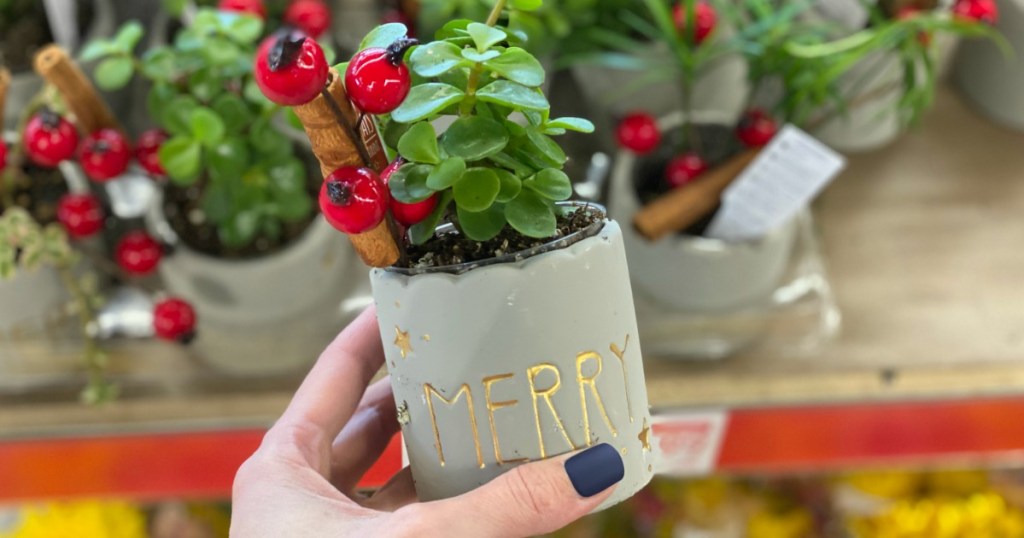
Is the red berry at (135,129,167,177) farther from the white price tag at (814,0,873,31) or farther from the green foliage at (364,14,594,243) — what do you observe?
the white price tag at (814,0,873,31)

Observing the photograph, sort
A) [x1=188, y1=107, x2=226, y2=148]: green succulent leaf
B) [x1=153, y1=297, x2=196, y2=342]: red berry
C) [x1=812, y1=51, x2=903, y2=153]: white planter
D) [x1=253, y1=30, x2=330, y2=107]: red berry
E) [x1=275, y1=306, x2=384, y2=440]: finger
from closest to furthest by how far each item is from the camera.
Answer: [x1=253, y1=30, x2=330, y2=107]: red berry < [x1=275, y1=306, x2=384, y2=440]: finger < [x1=188, y1=107, x2=226, y2=148]: green succulent leaf < [x1=153, y1=297, x2=196, y2=342]: red berry < [x1=812, y1=51, x2=903, y2=153]: white planter

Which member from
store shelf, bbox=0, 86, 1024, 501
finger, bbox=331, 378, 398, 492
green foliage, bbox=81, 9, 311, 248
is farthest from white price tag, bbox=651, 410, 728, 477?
green foliage, bbox=81, 9, 311, 248

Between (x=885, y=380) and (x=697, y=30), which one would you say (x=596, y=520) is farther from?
(x=697, y=30)

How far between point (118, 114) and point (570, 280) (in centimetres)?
79

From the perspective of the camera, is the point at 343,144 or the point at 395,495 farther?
the point at 395,495

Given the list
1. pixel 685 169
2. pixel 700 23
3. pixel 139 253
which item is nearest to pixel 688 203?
pixel 685 169

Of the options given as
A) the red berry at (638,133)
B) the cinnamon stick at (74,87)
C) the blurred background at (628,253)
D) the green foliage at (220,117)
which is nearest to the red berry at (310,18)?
the blurred background at (628,253)

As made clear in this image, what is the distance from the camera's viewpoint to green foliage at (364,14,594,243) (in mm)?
401

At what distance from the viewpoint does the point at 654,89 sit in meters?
0.98

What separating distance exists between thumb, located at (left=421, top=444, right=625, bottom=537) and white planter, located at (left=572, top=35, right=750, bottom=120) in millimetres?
597

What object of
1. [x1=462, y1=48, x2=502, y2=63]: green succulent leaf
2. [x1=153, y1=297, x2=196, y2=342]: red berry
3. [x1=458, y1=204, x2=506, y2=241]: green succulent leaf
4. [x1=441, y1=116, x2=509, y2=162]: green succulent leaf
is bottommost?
[x1=153, y1=297, x2=196, y2=342]: red berry

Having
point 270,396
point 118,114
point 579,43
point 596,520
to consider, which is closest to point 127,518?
point 270,396

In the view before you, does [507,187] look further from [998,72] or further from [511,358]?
[998,72]

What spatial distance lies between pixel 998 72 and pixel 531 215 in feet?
3.04
